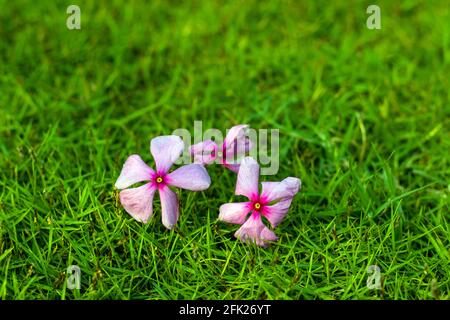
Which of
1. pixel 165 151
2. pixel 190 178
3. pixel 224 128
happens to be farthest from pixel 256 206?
pixel 224 128

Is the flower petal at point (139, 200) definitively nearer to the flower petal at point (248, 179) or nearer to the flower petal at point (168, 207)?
the flower petal at point (168, 207)

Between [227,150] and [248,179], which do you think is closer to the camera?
[248,179]

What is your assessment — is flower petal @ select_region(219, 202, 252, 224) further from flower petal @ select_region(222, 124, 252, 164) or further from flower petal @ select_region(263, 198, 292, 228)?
flower petal @ select_region(222, 124, 252, 164)

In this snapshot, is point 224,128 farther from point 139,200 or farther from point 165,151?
point 139,200

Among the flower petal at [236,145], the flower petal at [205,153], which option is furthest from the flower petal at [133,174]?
the flower petal at [236,145]

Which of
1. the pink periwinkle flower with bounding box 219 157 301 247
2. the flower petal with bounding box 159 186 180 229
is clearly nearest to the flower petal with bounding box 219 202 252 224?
the pink periwinkle flower with bounding box 219 157 301 247

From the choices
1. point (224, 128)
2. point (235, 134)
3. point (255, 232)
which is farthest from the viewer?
point (224, 128)
